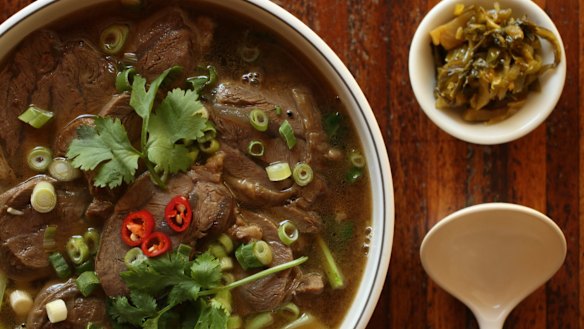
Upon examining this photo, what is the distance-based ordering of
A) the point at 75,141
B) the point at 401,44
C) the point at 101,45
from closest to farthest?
the point at 75,141 → the point at 101,45 → the point at 401,44

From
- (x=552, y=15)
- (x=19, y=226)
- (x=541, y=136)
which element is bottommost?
(x=19, y=226)

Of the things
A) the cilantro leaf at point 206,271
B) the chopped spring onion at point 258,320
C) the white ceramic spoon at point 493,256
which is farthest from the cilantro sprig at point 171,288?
the white ceramic spoon at point 493,256

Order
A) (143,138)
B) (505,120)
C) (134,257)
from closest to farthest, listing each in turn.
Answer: (143,138), (134,257), (505,120)

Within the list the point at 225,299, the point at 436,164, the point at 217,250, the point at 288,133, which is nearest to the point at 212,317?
the point at 225,299

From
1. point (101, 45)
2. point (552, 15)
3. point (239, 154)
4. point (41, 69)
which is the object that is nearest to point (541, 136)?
point (552, 15)

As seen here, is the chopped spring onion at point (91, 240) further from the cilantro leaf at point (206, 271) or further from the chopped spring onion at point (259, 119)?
the chopped spring onion at point (259, 119)

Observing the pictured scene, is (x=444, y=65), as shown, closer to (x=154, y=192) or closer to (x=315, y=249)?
(x=315, y=249)

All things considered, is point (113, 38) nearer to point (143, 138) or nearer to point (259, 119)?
point (143, 138)
